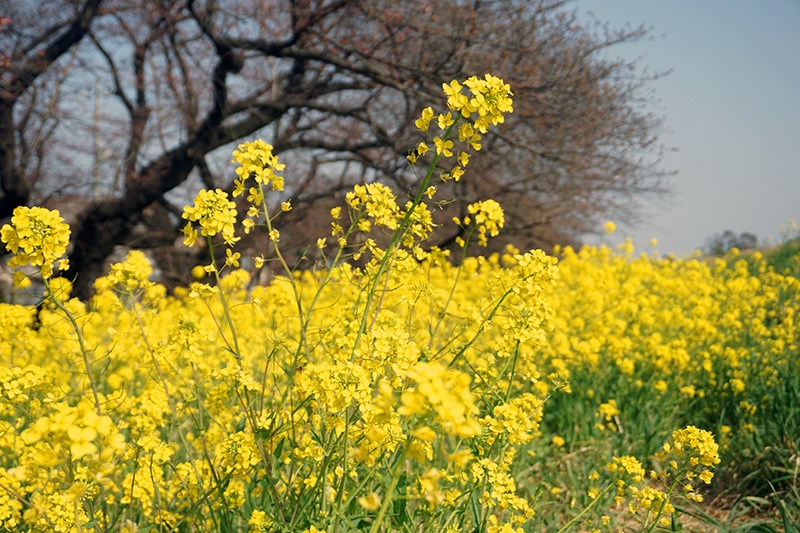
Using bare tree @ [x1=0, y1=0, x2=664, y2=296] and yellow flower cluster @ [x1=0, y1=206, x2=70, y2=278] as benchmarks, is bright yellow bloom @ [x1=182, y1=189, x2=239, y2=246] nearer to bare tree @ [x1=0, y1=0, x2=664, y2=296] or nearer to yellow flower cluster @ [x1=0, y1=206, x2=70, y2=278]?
yellow flower cluster @ [x1=0, y1=206, x2=70, y2=278]

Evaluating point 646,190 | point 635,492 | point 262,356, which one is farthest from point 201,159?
point 635,492

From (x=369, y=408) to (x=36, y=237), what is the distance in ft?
3.27

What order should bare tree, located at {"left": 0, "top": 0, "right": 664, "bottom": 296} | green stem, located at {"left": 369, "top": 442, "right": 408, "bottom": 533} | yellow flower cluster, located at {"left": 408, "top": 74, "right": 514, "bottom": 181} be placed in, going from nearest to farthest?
1. green stem, located at {"left": 369, "top": 442, "right": 408, "bottom": 533}
2. yellow flower cluster, located at {"left": 408, "top": 74, "right": 514, "bottom": 181}
3. bare tree, located at {"left": 0, "top": 0, "right": 664, "bottom": 296}

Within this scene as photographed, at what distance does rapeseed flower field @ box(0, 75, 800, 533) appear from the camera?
5.50 feet

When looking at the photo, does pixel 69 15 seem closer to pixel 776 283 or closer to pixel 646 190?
pixel 646 190

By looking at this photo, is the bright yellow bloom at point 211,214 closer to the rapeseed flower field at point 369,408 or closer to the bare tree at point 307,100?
the rapeseed flower field at point 369,408

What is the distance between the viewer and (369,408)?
1.57 metres

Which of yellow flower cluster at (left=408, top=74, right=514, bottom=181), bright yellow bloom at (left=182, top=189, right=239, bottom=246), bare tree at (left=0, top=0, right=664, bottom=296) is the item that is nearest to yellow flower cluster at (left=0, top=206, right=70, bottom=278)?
bright yellow bloom at (left=182, top=189, right=239, bottom=246)

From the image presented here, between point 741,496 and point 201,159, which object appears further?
point 201,159

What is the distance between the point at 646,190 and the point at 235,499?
9152 mm

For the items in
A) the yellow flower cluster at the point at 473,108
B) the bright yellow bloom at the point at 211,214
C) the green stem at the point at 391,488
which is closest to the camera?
the green stem at the point at 391,488

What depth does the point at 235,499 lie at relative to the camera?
224 centimetres

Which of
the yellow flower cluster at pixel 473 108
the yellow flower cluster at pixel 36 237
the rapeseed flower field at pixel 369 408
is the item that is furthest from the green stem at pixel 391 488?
the yellow flower cluster at pixel 36 237

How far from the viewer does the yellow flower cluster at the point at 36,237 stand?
1.68m
